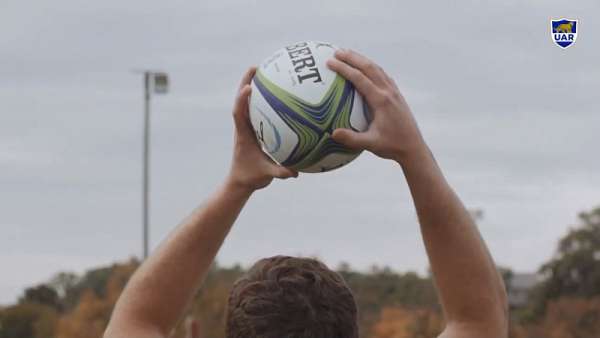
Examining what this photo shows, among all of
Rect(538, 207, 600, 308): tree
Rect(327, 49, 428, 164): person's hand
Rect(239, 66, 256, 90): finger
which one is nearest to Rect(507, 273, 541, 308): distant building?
Rect(538, 207, 600, 308): tree

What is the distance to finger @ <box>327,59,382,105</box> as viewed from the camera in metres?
3.68

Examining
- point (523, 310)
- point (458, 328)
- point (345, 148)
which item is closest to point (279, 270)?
point (458, 328)

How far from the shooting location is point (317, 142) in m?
4.29

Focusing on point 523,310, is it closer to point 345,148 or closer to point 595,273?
point 595,273

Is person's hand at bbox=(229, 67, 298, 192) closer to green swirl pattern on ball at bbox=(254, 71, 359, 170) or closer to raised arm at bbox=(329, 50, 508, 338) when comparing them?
green swirl pattern on ball at bbox=(254, 71, 359, 170)

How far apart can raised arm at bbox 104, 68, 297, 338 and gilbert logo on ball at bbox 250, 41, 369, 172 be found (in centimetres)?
22

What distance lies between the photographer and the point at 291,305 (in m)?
3.11

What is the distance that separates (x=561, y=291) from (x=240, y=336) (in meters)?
54.9

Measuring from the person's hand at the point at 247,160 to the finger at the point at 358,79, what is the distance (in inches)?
12.6

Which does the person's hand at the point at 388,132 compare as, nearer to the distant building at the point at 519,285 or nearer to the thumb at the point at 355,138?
the thumb at the point at 355,138

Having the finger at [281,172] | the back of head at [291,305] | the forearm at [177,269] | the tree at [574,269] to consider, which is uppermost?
the finger at [281,172]

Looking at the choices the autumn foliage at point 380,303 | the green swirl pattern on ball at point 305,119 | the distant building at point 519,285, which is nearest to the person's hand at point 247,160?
the green swirl pattern on ball at point 305,119

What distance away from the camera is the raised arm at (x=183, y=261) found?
152 inches

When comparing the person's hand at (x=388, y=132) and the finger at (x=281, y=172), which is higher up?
the person's hand at (x=388, y=132)
